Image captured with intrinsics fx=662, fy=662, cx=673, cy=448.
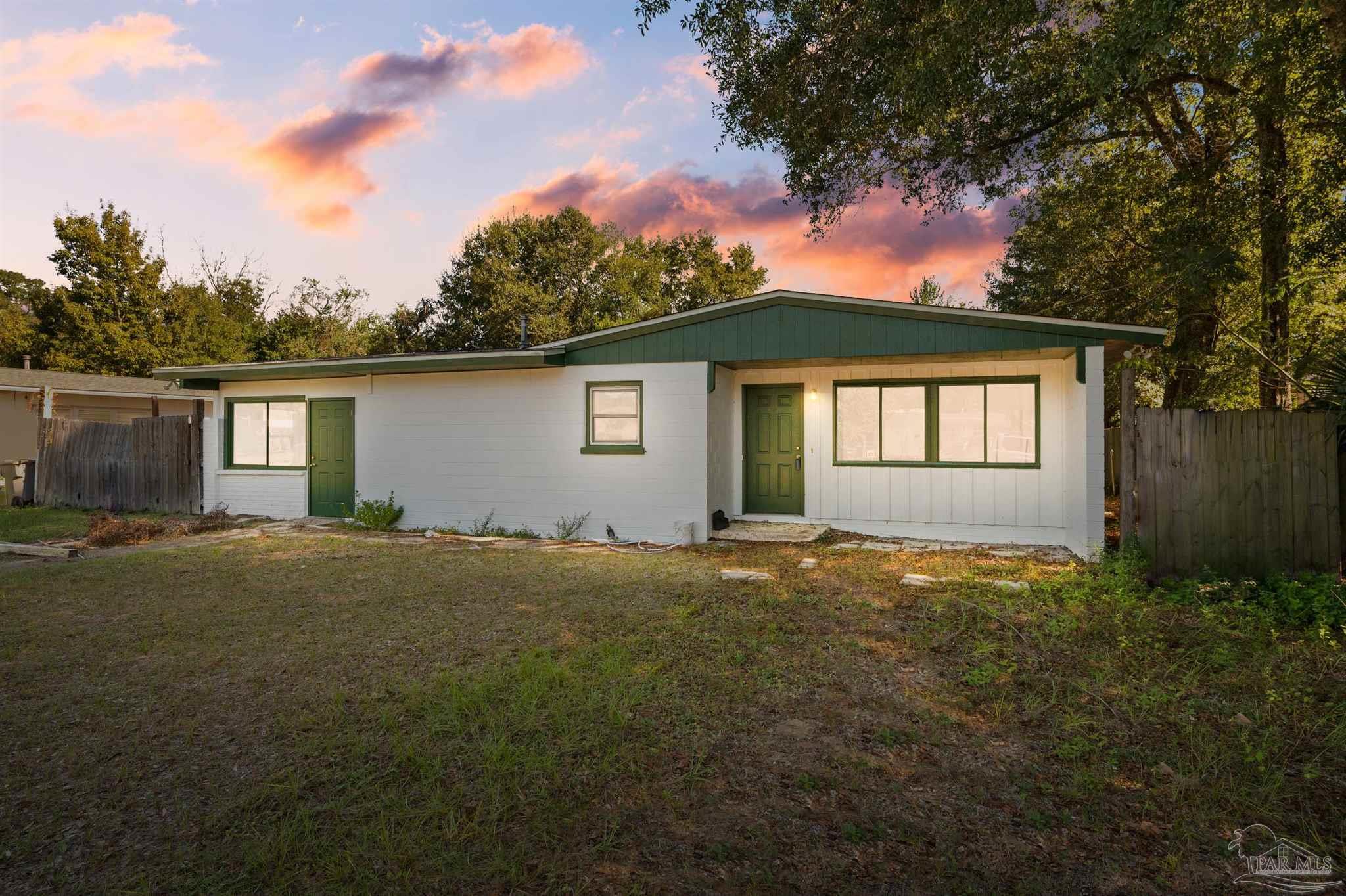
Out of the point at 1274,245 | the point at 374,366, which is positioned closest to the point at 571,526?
the point at 374,366

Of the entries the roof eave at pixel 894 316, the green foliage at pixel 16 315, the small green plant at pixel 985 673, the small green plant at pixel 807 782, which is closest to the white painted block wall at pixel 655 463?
the roof eave at pixel 894 316

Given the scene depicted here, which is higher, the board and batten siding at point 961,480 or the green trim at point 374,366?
the green trim at point 374,366

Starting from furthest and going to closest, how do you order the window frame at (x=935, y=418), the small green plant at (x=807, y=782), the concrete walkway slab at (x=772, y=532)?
the concrete walkway slab at (x=772, y=532) < the window frame at (x=935, y=418) < the small green plant at (x=807, y=782)

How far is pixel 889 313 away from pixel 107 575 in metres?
9.38

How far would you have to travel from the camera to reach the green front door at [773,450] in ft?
34.2

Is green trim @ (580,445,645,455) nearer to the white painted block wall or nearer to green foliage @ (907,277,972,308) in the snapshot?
the white painted block wall

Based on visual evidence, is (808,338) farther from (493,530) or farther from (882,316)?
(493,530)

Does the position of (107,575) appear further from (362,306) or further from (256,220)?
(362,306)

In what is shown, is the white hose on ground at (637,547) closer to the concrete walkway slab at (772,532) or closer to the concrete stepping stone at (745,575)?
the concrete walkway slab at (772,532)

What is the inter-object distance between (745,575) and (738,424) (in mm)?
4149

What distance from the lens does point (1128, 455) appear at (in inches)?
263

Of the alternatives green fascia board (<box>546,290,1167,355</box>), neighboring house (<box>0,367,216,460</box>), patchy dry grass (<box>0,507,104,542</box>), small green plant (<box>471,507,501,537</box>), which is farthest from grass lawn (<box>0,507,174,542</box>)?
green fascia board (<box>546,290,1167,355</box>)

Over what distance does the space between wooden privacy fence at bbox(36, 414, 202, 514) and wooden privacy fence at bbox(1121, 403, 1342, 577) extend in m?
14.5

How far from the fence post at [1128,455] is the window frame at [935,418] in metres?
2.27
